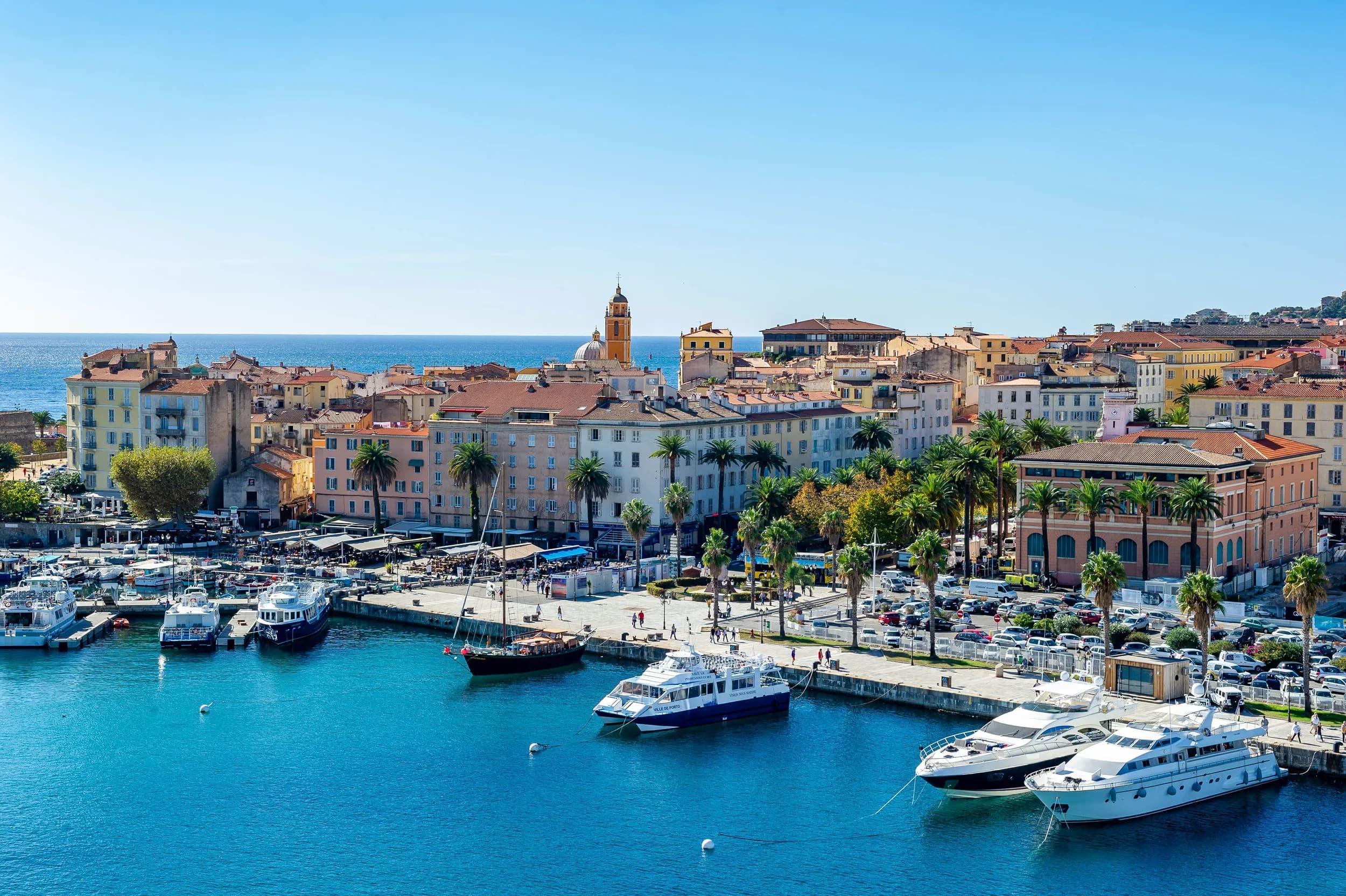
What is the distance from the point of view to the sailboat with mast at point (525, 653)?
92.3m

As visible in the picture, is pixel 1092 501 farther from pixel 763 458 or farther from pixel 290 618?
pixel 290 618

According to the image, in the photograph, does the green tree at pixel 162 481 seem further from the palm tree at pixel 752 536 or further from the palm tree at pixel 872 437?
the palm tree at pixel 872 437

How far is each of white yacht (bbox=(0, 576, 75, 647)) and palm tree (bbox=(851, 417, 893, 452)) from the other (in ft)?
238

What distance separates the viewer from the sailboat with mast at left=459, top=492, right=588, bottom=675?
303 ft

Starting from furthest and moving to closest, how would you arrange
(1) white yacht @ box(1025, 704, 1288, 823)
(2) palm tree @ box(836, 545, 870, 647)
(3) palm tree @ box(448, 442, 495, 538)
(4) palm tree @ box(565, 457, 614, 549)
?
1. (3) palm tree @ box(448, 442, 495, 538)
2. (4) palm tree @ box(565, 457, 614, 549)
3. (2) palm tree @ box(836, 545, 870, 647)
4. (1) white yacht @ box(1025, 704, 1288, 823)

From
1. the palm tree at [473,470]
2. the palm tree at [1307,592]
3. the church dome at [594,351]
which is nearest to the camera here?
the palm tree at [1307,592]

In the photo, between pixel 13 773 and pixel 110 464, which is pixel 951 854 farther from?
pixel 110 464

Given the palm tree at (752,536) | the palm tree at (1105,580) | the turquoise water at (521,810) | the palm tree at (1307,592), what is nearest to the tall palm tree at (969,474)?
the palm tree at (752,536)

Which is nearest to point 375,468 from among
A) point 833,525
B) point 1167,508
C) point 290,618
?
point 290,618

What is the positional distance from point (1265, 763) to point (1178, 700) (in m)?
7.37

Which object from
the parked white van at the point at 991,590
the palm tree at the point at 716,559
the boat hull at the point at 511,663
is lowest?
the boat hull at the point at 511,663

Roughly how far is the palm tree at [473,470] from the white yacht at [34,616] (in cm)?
3423

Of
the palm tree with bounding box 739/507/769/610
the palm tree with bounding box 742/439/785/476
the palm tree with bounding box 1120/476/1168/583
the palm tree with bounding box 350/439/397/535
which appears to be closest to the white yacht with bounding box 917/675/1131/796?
the palm tree with bounding box 739/507/769/610

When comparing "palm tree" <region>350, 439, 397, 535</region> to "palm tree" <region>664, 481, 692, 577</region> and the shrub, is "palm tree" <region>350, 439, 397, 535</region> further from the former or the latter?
the shrub
